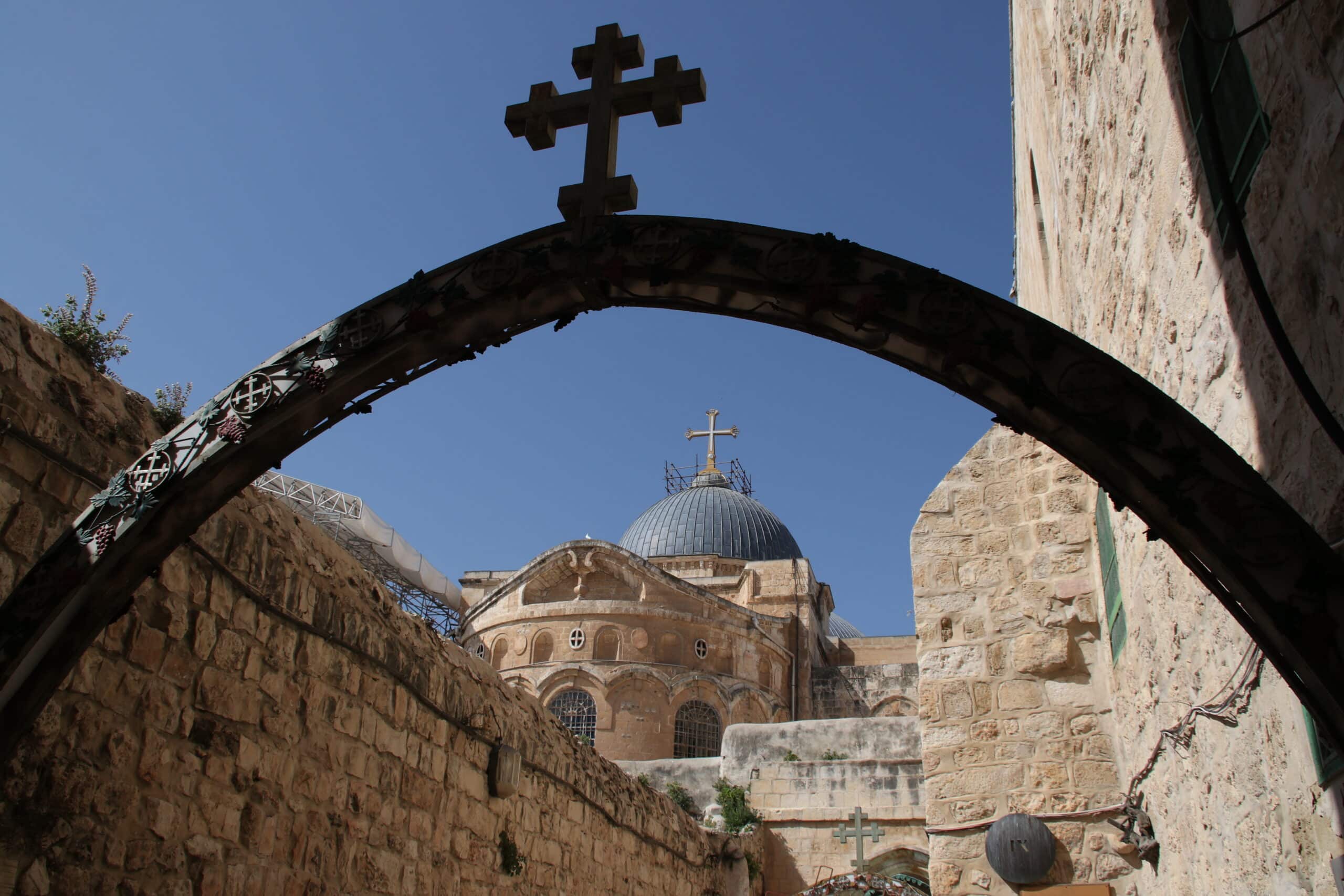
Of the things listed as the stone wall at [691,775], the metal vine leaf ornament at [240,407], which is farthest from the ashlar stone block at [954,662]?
the stone wall at [691,775]

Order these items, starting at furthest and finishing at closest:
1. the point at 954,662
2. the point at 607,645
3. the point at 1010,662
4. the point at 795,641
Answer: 1. the point at 795,641
2. the point at 607,645
3. the point at 954,662
4. the point at 1010,662

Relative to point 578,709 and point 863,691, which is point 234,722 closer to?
point 578,709

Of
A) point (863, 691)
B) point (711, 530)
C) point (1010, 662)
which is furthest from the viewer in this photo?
point (711, 530)

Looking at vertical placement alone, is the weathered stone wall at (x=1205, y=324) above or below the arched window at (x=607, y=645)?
below

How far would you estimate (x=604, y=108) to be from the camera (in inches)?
125

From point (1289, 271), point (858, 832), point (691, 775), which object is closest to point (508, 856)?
point (1289, 271)

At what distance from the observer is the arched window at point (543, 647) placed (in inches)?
1012

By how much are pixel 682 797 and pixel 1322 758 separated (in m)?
14.4

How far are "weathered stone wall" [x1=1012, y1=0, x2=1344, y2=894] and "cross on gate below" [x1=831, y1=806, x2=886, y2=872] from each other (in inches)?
377

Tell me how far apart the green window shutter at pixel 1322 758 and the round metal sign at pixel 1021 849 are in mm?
3623

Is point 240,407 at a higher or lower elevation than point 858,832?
lower

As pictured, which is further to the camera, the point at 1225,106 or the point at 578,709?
the point at 578,709

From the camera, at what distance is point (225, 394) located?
284cm

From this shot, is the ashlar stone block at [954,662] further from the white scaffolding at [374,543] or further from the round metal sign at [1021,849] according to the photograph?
the white scaffolding at [374,543]
